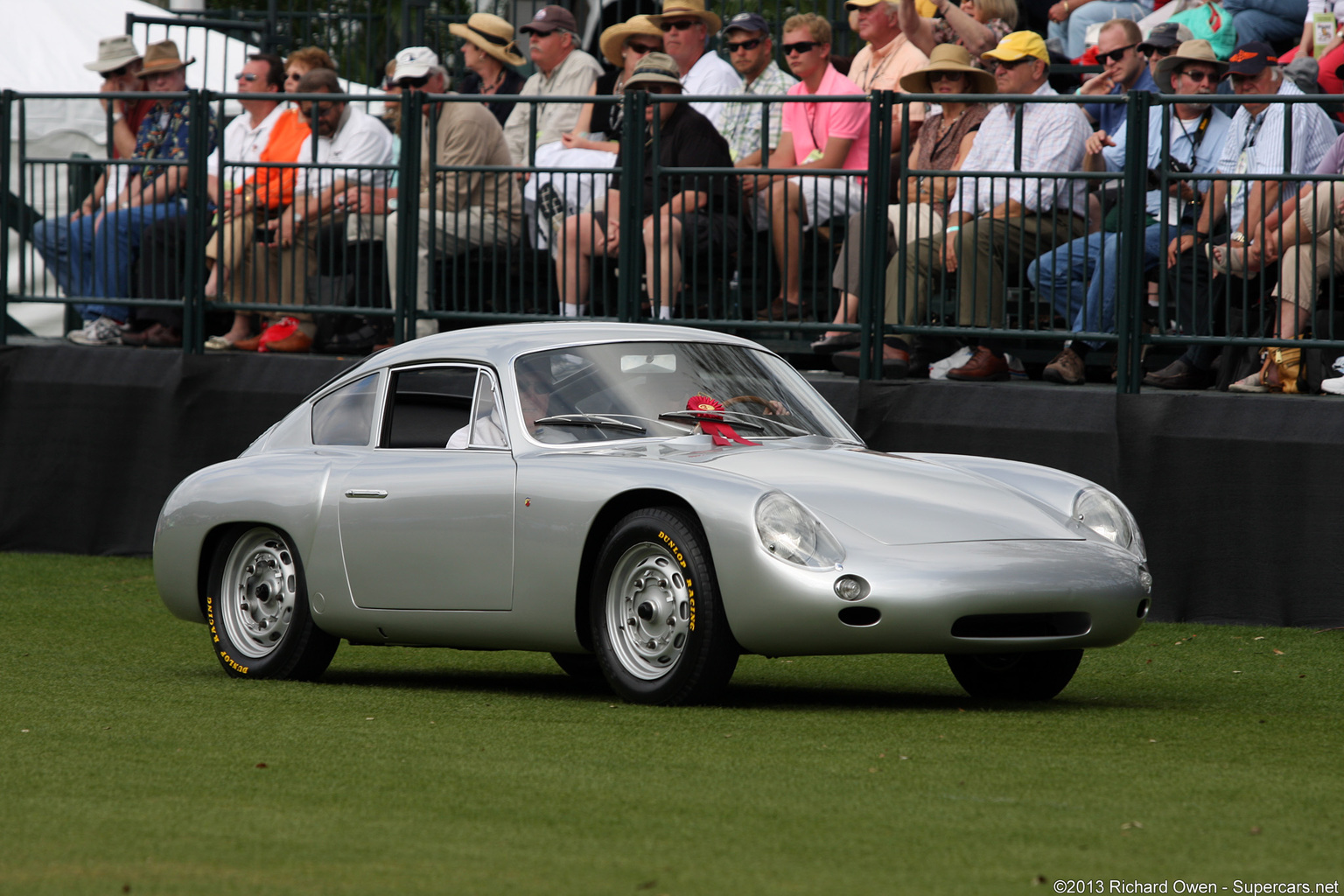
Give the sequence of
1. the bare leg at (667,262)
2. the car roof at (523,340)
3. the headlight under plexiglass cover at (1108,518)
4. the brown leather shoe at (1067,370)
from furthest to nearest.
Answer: the bare leg at (667,262) < the brown leather shoe at (1067,370) < the car roof at (523,340) < the headlight under plexiglass cover at (1108,518)

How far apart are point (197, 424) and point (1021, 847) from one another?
382 inches

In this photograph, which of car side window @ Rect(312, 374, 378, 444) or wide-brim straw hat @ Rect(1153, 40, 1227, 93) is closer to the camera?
car side window @ Rect(312, 374, 378, 444)

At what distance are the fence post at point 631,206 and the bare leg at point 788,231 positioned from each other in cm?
89

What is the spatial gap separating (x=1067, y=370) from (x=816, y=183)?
5.66ft

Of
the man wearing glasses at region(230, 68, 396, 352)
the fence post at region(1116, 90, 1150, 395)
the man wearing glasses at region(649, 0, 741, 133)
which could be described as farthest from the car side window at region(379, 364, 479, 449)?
the man wearing glasses at region(649, 0, 741, 133)

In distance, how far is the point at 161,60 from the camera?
15852 mm

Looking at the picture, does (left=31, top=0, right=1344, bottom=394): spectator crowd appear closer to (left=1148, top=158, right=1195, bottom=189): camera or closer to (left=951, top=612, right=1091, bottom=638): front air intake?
(left=1148, top=158, right=1195, bottom=189): camera

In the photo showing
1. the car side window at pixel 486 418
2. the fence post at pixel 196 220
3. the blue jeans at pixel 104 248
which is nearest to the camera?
the car side window at pixel 486 418

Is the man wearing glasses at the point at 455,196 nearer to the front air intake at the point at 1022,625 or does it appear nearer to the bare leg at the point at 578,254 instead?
the bare leg at the point at 578,254

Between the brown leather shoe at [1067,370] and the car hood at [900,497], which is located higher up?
the brown leather shoe at [1067,370]

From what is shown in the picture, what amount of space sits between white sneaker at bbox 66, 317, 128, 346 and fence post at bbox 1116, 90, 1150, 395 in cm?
714

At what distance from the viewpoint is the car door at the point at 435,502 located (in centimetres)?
788

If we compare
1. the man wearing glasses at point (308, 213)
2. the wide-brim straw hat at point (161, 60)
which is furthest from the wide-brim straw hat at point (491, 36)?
the wide-brim straw hat at point (161, 60)

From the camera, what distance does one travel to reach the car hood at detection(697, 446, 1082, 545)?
7.22m
